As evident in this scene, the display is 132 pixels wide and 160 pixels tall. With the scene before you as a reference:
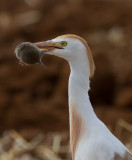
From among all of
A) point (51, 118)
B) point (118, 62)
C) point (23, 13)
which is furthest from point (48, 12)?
point (51, 118)

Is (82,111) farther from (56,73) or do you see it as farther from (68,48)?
(56,73)

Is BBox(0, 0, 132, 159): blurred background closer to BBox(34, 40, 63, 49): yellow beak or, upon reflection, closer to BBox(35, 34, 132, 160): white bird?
BBox(35, 34, 132, 160): white bird

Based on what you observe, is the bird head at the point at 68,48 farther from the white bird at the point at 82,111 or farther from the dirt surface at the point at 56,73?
the dirt surface at the point at 56,73

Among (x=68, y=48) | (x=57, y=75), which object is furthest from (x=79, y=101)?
(x=57, y=75)

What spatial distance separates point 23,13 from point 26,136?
634cm

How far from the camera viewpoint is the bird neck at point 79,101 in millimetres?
3908

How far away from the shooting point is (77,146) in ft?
13.0

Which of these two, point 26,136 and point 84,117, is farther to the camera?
point 26,136

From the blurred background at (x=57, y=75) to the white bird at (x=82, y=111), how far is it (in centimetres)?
298

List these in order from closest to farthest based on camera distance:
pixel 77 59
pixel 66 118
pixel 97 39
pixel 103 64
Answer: pixel 77 59
pixel 66 118
pixel 103 64
pixel 97 39

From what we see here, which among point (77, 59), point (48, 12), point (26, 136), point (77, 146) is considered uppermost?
point (77, 59)

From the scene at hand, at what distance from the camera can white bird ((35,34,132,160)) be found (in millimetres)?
3838

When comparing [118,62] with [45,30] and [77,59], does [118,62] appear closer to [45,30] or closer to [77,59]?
[45,30]

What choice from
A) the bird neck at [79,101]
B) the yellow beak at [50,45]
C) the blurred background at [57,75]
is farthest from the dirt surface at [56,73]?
the yellow beak at [50,45]
